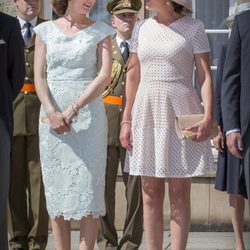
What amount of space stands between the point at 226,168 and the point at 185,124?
1527mm

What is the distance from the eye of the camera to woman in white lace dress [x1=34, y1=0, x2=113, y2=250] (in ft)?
21.2

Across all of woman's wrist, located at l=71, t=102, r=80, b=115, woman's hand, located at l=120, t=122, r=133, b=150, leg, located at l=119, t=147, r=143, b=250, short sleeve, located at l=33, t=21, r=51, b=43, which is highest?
short sleeve, located at l=33, t=21, r=51, b=43

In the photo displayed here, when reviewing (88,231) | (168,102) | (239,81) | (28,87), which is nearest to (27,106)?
(28,87)

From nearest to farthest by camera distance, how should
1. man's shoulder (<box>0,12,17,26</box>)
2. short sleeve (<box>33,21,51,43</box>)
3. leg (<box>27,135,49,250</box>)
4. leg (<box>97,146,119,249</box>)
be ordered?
man's shoulder (<box>0,12,17,26</box>) < short sleeve (<box>33,21,51,43</box>) < leg (<box>27,135,49,250</box>) < leg (<box>97,146,119,249</box>)

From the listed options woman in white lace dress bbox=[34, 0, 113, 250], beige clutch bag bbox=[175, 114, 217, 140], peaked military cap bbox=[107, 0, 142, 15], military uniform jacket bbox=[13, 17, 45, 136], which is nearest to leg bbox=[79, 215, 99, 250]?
woman in white lace dress bbox=[34, 0, 113, 250]

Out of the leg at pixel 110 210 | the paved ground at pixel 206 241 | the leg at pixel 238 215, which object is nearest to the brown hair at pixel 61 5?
the leg at pixel 110 210

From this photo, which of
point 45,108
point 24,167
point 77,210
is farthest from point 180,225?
point 24,167

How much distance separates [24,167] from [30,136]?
0.25 meters

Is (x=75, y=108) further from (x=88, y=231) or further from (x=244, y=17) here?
(x=244, y=17)

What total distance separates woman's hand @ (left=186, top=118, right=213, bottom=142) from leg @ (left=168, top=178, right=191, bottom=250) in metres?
0.31

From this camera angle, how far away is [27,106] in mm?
7871

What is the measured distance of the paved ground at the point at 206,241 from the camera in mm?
8736

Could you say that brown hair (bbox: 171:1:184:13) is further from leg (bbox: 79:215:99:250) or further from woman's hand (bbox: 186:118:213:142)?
leg (bbox: 79:215:99:250)

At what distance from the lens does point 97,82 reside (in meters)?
6.46
